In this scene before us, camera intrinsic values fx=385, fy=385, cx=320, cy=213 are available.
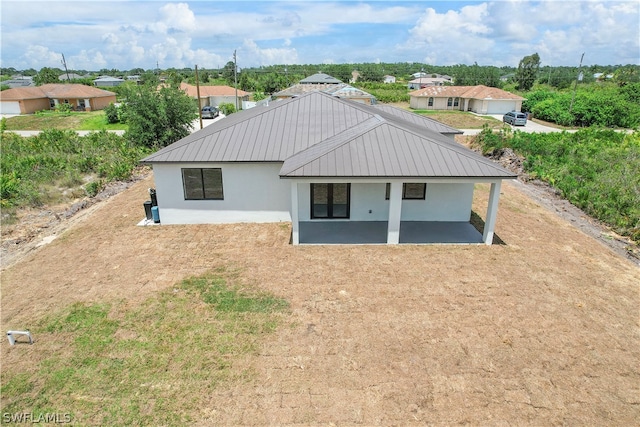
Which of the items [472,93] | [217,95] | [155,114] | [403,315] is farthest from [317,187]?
[217,95]

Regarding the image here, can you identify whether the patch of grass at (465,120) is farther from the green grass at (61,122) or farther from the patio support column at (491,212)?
the green grass at (61,122)

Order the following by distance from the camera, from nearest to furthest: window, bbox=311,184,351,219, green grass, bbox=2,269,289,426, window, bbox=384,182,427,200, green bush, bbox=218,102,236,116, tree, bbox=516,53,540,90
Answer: green grass, bbox=2,269,289,426 → window, bbox=311,184,351,219 → window, bbox=384,182,427,200 → green bush, bbox=218,102,236,116 → tree, bbox=516,53,540,90

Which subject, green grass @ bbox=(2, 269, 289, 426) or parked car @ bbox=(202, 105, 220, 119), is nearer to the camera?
green grass @ bbox=(2, 269, 289, 426)

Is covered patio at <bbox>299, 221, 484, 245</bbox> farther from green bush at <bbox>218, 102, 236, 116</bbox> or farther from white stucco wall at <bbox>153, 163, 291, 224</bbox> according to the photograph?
green bush at <bbox>218, 102, 236, 116</bbox>

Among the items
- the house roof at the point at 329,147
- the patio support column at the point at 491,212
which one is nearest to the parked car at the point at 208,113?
A: the house roof at the point at 329,147

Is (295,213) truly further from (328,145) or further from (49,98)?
(49,98)

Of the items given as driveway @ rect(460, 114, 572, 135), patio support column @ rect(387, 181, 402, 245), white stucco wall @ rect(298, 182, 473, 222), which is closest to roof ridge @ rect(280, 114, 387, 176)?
white stucco wall @ rect(298, 182, 473, 222)
